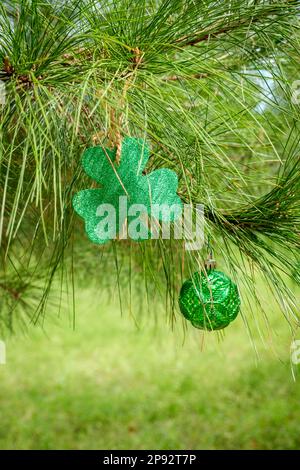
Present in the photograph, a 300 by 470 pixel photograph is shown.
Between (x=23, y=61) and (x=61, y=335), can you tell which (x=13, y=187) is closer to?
(x=23, y=61)

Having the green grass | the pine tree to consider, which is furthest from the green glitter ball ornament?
the green grass

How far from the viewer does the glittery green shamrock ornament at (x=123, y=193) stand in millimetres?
561

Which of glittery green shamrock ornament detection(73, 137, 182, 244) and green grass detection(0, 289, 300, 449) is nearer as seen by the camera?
glittery green shamrock ornament detection(73, 137, 182, 244)

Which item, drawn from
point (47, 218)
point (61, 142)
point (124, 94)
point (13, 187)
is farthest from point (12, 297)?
point (124, 94)

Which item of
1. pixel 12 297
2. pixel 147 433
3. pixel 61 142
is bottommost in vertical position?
pixel 147 433

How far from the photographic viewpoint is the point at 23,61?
587mm

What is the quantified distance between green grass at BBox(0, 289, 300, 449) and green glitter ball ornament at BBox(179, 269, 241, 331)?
3.45 feet

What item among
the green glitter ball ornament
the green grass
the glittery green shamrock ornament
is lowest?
the green grass

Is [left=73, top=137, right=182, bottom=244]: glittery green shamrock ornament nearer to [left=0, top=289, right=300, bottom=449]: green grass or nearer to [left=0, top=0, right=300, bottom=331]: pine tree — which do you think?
[left=0, top=0, right=300, bottom=331]: pine tree

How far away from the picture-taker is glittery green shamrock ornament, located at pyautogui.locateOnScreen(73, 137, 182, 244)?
561 mm

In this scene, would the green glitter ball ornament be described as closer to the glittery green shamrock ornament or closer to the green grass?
the glittery green shamrock ornament

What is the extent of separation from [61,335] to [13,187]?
274 centimetres

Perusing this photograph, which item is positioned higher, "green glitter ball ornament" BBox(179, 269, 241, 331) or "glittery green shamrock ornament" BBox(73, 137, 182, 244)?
"glittery green shamrock ornament" BBox(73, 137, 182, 244)

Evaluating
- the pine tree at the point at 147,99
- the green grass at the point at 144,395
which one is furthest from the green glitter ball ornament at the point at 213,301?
the green grass at the point at 144,395
